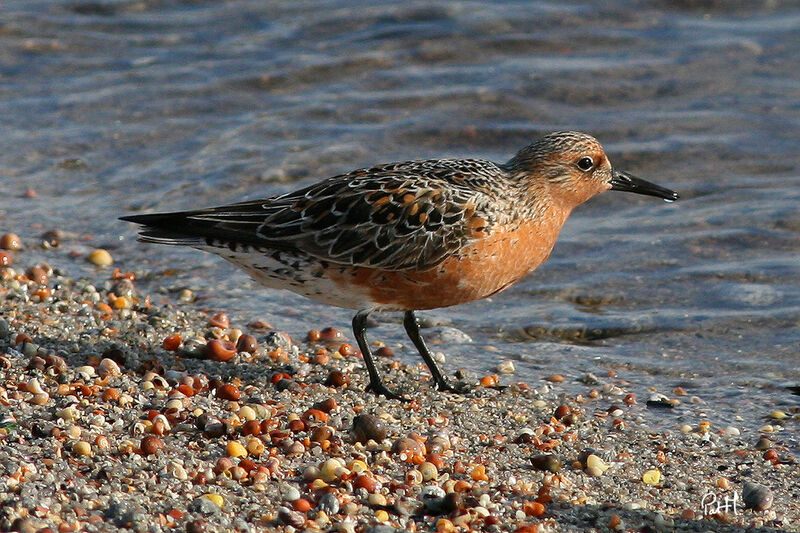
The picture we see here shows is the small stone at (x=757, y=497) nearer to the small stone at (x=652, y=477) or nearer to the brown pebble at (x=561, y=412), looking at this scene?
the small stone at (x=652, y=477)

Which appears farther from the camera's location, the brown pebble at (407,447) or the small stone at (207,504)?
the brown pebble at (407,447)

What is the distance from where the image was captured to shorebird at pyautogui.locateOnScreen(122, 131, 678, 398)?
7.27 meters

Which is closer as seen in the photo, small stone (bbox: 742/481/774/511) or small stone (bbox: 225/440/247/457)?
small stone (bbox: 742/481/774/511)

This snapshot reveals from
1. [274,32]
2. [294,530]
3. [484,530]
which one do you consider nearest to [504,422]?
[484,530]

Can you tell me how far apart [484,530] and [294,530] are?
0.90 metres

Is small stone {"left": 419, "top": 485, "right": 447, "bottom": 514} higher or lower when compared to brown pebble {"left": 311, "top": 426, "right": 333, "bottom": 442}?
lower

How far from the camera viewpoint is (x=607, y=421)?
7.14 m

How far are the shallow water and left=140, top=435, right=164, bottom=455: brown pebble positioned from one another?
110 inches

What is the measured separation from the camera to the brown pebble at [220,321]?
27.5ft

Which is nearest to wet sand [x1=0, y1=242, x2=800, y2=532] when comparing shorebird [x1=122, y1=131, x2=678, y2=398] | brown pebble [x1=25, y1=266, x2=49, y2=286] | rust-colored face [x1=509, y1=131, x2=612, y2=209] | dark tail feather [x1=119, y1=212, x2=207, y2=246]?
brown pebble [x1=25, y1=266, x2=49, y2=286]

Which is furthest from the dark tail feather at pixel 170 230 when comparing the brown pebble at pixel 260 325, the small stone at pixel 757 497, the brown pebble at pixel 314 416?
the small stone at pixel 757 497

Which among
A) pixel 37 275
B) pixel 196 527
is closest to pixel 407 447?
pixel 196 527

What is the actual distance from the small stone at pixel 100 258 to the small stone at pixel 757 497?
576 cm
